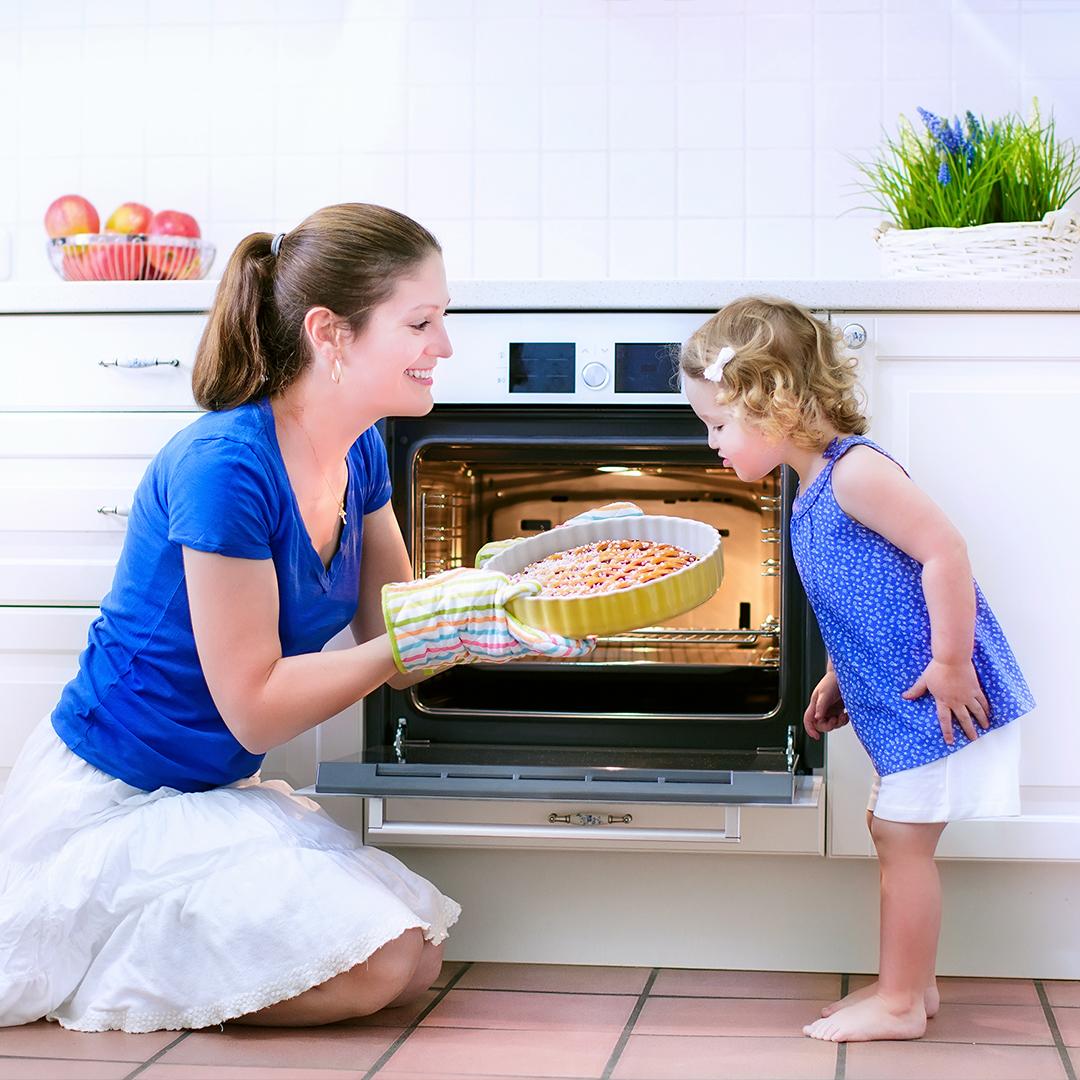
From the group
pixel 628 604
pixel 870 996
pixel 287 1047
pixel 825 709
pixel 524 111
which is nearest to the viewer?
pixel 628 604

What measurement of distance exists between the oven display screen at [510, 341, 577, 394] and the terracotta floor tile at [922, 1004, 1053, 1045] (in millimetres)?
941

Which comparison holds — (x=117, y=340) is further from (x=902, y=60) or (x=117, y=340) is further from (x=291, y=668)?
(x=902, y=60)

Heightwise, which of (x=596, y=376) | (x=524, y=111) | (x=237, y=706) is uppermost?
(x=524, y=111)

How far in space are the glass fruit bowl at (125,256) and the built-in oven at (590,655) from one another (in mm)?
640

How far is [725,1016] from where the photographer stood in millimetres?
1731

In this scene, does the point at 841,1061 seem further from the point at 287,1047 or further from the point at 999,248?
the point at 999,248

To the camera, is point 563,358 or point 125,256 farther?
point 125,256

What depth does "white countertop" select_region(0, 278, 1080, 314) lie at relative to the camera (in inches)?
73.8

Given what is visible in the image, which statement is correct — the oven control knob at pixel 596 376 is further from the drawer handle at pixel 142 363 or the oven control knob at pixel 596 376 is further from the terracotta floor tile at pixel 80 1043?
the terracotta floor tile at pixel 80 1043

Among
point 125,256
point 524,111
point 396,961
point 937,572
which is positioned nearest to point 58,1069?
point 396,961

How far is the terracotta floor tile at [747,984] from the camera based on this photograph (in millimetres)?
1832

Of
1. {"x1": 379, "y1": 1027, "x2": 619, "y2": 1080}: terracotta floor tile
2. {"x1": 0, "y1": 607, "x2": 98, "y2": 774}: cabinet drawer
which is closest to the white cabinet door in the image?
{"x1": 379, "y1": 1027, "x2": 619, "y2": 1080}: terracotta floor tile

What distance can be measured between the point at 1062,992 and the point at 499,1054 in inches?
31.0

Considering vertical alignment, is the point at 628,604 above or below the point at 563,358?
below
